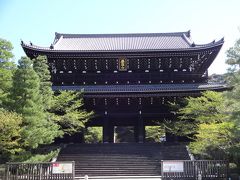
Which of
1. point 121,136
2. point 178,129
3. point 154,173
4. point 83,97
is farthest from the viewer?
point 121,136

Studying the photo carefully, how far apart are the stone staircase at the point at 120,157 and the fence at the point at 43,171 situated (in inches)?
103

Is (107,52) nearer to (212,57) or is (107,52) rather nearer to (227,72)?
(212,57)

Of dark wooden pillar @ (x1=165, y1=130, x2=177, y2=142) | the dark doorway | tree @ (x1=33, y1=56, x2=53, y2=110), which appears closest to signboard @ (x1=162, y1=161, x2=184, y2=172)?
tree @ (x1=33, y1=56, x2=53, y2=110)

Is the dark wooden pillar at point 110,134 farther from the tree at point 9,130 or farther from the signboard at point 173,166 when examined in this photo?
the signboard at point 173,166

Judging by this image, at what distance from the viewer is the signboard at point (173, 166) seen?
60.1ft

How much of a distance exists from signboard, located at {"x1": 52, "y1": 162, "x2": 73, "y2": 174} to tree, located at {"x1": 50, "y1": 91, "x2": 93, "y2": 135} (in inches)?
200

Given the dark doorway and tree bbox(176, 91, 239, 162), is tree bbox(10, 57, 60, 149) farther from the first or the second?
the dark doorway

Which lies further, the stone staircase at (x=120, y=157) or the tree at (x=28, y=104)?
the stone staircase at (x=120, y=157)

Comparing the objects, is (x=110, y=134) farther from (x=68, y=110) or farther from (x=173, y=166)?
(x=173, y=166)

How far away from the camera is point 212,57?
3089cm

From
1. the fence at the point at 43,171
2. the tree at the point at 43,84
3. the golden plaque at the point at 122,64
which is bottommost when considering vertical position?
the fence at the point at 43,171

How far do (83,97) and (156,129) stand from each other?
1254 cm

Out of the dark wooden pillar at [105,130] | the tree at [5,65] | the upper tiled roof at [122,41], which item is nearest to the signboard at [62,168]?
the tree at [5,65]

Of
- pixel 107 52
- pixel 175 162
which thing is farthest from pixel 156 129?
pixel 175 162
